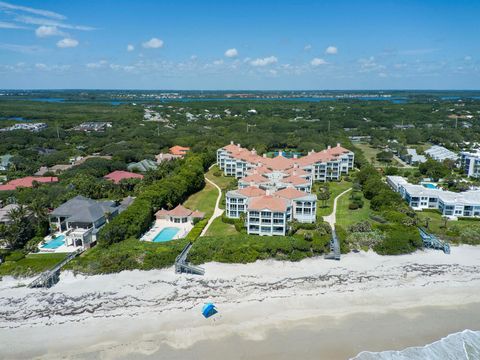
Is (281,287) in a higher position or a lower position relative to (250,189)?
lower

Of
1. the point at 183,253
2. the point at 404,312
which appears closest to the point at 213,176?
the point at 183,253

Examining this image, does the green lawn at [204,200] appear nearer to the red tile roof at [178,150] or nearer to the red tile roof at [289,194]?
the red tile roof at [289,194]

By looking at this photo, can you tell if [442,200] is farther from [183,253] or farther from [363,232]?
[183,253]

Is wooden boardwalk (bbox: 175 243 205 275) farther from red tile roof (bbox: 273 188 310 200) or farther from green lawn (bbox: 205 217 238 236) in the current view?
red tile roof (bbox: 273 188 310 200)

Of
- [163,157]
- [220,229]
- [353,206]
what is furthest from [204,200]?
[163,157]

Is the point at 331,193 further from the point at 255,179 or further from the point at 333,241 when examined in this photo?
the point at 333,241

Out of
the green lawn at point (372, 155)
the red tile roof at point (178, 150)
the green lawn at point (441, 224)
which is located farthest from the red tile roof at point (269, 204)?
the red tile roof at point (178, 150)
